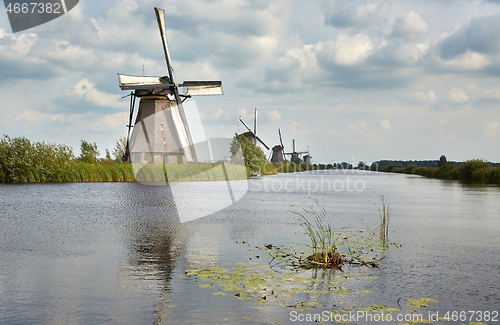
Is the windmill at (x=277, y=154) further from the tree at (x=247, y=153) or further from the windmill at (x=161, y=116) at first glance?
the windmill at (x=161, y=116)

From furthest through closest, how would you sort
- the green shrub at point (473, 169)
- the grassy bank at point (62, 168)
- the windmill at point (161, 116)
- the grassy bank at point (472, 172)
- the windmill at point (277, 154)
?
the windmill at point (277, 154) → the green shrub at point (473, 169) → the grassy bank at point (472, 172) → the windmill at point (161, 116) → the grassy bank at point (62, 168)

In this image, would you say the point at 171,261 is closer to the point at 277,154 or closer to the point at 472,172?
the point at 472,172

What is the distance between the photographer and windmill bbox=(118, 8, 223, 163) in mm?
36219

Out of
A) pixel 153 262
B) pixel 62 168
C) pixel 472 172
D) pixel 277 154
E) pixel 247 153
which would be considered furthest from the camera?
pixel 277 154

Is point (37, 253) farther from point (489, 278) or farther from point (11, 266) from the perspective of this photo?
point (489, 278)

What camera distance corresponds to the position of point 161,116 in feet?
120

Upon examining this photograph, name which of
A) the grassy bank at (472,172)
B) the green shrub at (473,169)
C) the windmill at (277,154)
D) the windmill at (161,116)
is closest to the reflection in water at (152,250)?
the windmill at (161,116)

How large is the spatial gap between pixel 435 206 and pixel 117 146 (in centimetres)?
3485

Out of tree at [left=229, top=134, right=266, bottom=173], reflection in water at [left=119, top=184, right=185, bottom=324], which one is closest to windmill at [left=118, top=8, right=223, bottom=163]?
tree at [left=229, top=134, right=266, bottom=173]

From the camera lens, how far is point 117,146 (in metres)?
47.8

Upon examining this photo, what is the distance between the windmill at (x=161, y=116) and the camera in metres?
36.2

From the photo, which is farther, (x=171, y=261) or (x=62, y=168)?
(x=62, y=168)

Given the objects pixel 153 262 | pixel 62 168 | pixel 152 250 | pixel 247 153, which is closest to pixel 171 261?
pixel 153 262

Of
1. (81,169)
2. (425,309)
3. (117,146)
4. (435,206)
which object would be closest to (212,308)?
(425,309)
